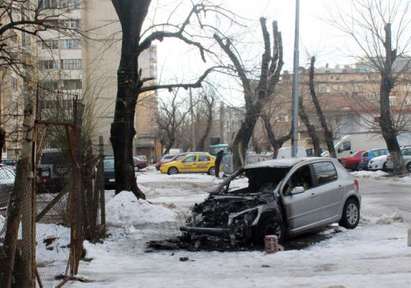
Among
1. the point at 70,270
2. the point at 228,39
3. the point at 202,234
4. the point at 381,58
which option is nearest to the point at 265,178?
the point at 202,234

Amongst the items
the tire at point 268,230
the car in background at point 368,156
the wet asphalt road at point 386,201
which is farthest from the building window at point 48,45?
the car in background at point 368,156

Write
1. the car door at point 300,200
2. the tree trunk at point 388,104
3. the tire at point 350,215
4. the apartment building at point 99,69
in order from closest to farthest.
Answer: the car door at point 300,200, the tire at point 350,215, the apartment building at point 99,69, the tree trunk at point 388,104

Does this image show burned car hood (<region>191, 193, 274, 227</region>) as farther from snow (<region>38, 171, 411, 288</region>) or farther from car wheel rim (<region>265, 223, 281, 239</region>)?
snow (<region>38, 171, 411, 288</region>)

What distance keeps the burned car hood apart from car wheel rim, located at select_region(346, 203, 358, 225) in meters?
2.67

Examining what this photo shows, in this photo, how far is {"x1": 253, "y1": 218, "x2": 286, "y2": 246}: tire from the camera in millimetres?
10727

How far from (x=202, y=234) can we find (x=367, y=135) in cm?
4334

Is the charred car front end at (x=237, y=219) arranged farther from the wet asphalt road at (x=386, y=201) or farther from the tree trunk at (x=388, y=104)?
the tree trunk at (x=388, y=104)

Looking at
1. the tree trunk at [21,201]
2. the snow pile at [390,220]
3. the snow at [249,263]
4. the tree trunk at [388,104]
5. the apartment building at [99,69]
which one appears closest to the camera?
the tree trunk at [21,201]

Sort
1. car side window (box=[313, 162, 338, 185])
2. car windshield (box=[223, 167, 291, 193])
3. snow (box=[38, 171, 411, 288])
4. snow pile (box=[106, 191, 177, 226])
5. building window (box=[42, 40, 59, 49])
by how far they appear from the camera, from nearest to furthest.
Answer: snow (box=[38, 171, 411, 288])
car windshield (box=[223, 167, 291, 193])
car side window (box=[313, 162, 338, 185])
snow pile (box=[106, 191, 177, 226])
building window (box=[42, 40, 59, 49])

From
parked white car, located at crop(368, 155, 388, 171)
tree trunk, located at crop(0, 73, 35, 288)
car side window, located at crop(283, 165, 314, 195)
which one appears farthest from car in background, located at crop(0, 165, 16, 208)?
parked white car, located at crop(368, 155, 388, 171)

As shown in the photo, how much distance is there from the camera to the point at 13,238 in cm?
600

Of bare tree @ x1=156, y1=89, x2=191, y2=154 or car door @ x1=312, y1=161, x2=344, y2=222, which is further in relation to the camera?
bare tree @ x1=156, y1=89, x2=191, y2=154

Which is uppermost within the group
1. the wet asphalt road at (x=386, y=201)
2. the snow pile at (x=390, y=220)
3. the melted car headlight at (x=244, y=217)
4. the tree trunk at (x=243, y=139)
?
the tree trunk at (x=243, y=139)

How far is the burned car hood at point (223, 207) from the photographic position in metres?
10.9
